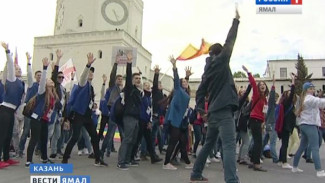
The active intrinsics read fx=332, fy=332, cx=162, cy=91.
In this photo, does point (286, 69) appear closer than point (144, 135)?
No

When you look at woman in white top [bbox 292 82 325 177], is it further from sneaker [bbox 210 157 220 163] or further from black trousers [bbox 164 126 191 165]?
black trousers [bbox 164 126 191 165]

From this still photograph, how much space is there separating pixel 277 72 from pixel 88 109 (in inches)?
2453

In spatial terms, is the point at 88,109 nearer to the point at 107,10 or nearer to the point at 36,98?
the point at 36,98

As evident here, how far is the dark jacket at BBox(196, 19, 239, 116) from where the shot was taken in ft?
15.2

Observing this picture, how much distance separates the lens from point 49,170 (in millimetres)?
5887

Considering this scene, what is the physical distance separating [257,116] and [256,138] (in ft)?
1.56

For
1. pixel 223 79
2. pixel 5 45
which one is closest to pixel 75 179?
pixel 223 79

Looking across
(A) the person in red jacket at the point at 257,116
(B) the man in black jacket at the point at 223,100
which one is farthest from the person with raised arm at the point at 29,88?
(A) the person in red jacket at the point at 257,116

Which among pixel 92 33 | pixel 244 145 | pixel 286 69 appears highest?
pixel 92 33

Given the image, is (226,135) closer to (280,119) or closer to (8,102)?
(280,119)

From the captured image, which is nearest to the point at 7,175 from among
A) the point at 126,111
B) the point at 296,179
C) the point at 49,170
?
the point at 49,170

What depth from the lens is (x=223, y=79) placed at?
481cm

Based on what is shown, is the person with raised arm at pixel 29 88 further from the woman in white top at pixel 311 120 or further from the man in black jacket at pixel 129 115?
the woman in white top at pixel 311 120

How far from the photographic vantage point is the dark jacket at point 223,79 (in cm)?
464
